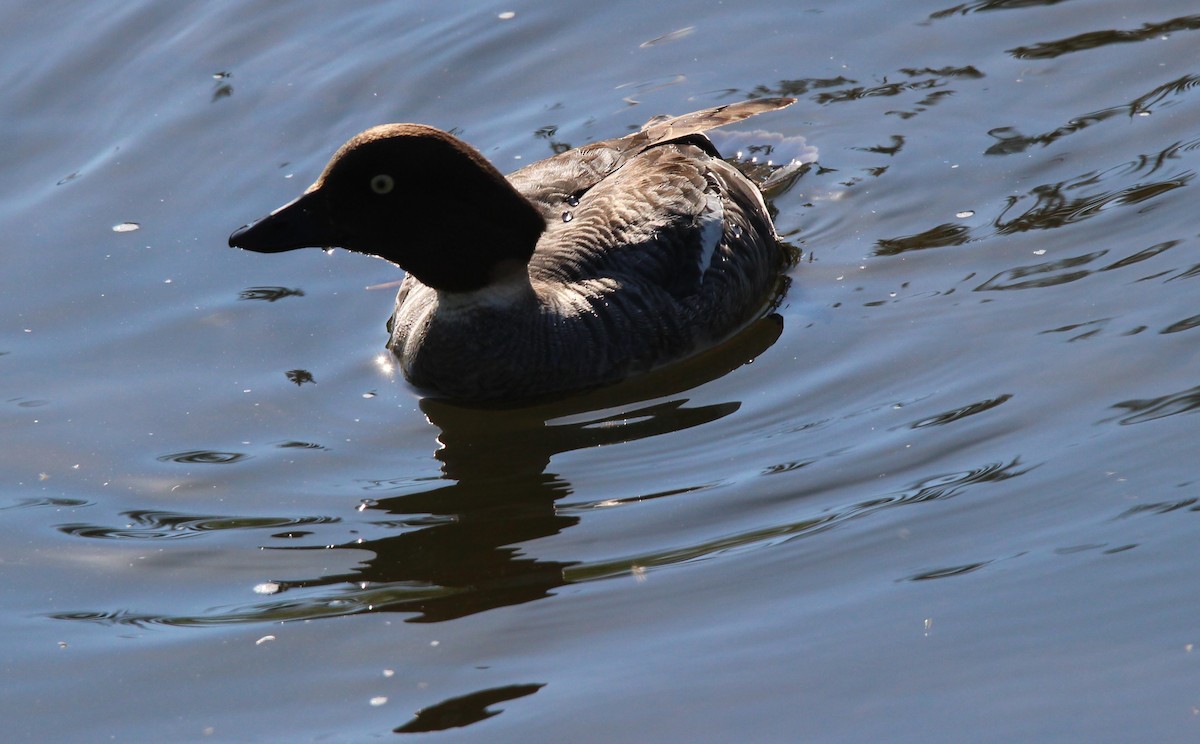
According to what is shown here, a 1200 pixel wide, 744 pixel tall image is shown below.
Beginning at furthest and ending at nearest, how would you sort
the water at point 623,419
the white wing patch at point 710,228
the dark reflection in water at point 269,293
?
1. the dark reflection in water at point 269,293
2. the white wing patch at point 710,228
3. the water at point 623,419

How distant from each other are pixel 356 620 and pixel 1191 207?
5.59 m

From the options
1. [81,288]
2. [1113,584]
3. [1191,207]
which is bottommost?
[1113,584]

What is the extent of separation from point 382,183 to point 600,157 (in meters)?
2.06

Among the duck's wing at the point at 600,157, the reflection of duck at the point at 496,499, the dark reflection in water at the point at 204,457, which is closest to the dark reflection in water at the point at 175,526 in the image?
the reflection of duck at the point at 496,499

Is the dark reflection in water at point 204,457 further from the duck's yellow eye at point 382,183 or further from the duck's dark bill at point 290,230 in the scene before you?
the duck's yellow eye at point 382,183

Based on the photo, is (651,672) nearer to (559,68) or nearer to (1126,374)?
(1126,374)

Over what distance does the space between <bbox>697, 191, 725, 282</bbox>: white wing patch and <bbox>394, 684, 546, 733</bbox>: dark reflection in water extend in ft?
11.4

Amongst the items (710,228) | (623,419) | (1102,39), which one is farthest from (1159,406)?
(1102,39)

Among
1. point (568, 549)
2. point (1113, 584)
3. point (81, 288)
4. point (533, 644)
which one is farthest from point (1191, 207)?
point (81, 288)

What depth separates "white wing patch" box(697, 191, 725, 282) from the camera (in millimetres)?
8742

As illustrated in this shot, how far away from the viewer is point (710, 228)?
29.2 feet

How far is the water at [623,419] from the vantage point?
583 centimetres

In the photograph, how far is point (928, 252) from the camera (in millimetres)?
9266

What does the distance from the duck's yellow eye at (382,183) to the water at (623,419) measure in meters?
1.21
